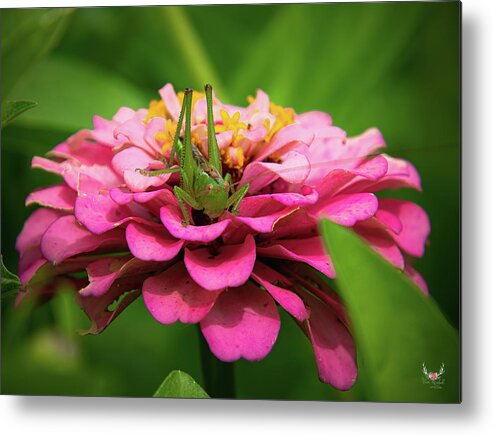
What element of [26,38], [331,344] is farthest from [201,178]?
[26,38]

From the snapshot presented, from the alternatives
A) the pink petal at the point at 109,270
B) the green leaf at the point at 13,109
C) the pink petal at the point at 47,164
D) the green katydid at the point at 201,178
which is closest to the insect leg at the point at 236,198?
the green katydid at the point at 201,178

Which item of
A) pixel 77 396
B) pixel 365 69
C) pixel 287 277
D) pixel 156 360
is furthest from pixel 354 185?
pixel 77 396

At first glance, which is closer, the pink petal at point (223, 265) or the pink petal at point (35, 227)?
the pink petal at point (223, 265)

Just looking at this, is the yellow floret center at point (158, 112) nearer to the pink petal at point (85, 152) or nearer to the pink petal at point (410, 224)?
the pink petal at point (85, 152)

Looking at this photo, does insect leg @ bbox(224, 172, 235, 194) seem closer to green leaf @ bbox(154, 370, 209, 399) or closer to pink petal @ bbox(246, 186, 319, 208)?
pink petal @ bbox(246, 186, 319, 208)

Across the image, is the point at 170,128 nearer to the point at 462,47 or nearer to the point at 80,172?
the point at 80,172

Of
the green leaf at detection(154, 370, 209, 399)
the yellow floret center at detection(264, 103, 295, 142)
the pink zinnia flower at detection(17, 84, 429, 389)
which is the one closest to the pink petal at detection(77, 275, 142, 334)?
the pink zinnia flower at detection(17, 84, 429, 389)
